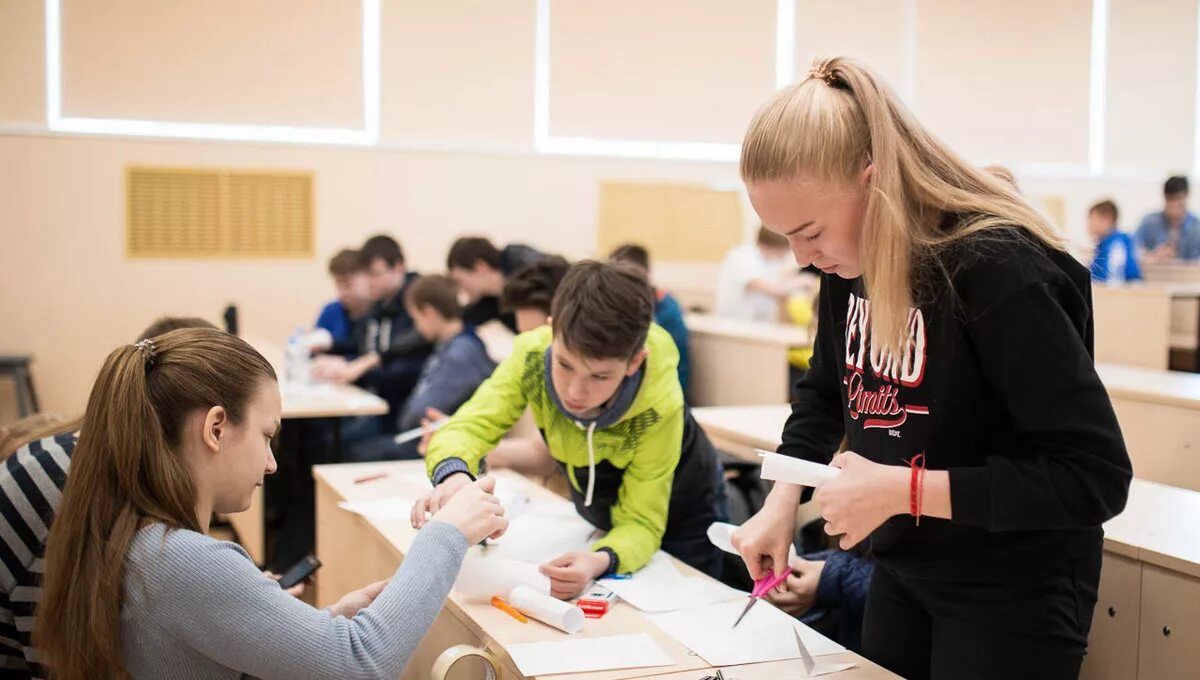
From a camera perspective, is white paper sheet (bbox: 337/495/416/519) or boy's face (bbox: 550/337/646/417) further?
white paper sheet (bbox: 337/495/416/519)

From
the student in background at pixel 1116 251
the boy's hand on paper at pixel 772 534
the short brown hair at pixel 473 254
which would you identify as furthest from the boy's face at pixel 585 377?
the student in background at pixel 1116 251

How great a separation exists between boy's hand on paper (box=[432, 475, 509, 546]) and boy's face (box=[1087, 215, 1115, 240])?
768 centimetres

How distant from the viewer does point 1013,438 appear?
1.29 metres

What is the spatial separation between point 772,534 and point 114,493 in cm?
89

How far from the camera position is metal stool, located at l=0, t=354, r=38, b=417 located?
20.9ft

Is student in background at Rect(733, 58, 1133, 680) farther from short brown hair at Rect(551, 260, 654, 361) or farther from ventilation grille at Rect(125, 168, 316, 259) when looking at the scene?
ventilation grille at Rect(125, 168, 316, 259)

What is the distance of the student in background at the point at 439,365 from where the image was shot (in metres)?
3.96

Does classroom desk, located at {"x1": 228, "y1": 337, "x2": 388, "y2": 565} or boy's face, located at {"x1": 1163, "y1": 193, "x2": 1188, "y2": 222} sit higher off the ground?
boy's face, located at {"x1": 1163, "y1": 193, "x2": 1188, "y2": 222}

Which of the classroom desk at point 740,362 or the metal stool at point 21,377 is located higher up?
the classroom desk at point 740,362

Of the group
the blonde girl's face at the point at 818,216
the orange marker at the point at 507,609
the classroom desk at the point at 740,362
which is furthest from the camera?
the classroom desk at the point at 740,362

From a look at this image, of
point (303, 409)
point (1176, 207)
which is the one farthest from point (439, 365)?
point (1176, 207)

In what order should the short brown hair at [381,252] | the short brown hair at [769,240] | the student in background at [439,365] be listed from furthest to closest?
the short brown hair at [769,240], the short brown hair at [381,252], the student in background at [439,365]

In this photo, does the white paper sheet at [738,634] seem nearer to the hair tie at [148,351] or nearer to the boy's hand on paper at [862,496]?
the boy's hand on paper at [862,496]

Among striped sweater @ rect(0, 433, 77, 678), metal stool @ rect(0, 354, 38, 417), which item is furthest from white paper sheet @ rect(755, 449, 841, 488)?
metal stool @ rect(0, 354, 38, 417)
